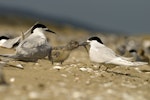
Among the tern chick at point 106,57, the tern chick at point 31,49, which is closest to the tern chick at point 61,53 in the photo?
the tern chick at point 106,57

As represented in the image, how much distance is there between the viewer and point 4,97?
5.11 meters

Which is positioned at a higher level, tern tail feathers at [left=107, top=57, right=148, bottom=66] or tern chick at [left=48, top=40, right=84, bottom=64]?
tern chick at [left=48, top=40, right=84, bottom=64]

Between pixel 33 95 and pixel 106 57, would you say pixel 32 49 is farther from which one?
pixel 33 95

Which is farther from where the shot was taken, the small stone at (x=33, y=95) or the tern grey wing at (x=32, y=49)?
the tern grey wing at (x=32, y=49)

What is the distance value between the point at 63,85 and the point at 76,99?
933mm

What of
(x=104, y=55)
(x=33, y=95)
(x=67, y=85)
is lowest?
(x=33, y=95)

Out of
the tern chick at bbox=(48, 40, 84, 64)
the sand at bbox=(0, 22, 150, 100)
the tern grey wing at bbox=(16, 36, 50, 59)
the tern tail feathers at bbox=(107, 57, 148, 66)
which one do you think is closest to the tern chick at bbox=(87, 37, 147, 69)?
the tern tail feathers at bbox=(107, 57, 148, 66)

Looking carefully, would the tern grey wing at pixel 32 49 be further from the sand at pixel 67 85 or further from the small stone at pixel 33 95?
the small stone at pixel 33 95

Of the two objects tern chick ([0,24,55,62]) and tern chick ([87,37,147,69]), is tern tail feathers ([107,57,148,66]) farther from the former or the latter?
tern chick ([0,24,55,62])

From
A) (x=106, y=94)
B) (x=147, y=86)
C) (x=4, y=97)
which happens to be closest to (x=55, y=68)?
(x=147, y=86)

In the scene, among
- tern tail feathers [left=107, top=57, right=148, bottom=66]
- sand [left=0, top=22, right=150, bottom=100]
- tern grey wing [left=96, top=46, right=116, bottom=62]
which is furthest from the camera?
tern grey wing [left=96, top=46, right=116, bottom=62]

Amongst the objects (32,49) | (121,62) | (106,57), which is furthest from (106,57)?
(32,49)

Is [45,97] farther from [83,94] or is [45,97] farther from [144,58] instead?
[144,58]

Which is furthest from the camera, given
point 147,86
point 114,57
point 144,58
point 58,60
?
point 144,58
